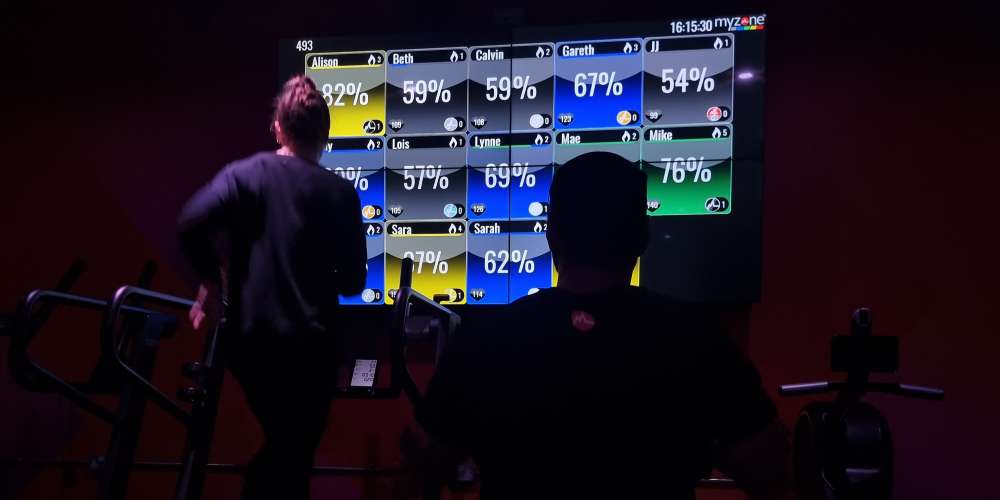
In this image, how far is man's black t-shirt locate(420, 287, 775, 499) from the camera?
138cm

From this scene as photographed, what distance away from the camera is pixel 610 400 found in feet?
Result: 4.54

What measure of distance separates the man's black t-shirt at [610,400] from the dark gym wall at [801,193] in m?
2.87

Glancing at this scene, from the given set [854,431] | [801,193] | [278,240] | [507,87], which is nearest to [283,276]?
[278,240]

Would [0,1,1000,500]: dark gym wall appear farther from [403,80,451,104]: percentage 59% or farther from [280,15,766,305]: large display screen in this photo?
[403,80,451,104]: percentage 59%

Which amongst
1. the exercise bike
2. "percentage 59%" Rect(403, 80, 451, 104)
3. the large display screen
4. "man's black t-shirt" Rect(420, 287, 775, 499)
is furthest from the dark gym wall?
"man's black t-shirt" Rect(420, 287, 775, 499)

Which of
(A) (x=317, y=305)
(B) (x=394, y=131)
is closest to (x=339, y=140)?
(B) (x=394, y=131)

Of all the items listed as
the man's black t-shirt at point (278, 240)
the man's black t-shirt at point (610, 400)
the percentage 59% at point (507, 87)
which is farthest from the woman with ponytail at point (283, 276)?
the man's black t-shirt at point (610, 400)

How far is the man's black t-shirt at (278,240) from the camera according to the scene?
2777 millimetres

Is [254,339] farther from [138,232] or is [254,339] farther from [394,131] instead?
[138,232]

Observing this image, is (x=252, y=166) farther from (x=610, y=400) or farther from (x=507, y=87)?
(x=610, y=400)

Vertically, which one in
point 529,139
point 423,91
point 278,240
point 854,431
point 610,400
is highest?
point 423,91

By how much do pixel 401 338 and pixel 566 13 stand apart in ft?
7.62

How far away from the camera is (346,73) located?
4.23m

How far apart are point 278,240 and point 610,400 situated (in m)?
1.77
